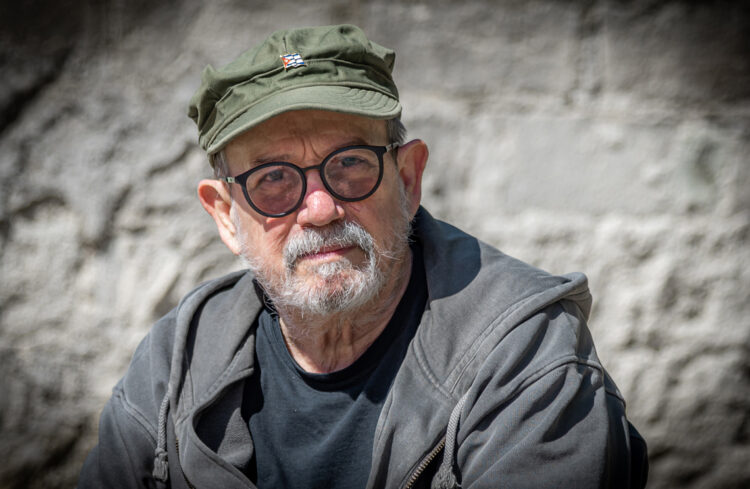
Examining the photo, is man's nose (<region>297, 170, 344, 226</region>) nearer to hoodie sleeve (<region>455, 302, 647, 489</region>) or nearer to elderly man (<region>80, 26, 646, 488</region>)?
elderly man (<region>80, 26, 646, 488</region>)

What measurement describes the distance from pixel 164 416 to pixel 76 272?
2.81ft

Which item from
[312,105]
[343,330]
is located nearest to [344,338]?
[343,330]

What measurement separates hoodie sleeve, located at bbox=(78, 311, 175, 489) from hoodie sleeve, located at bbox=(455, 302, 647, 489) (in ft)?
2.89

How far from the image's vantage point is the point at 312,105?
162cm

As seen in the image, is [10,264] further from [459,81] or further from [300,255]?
[459,81]

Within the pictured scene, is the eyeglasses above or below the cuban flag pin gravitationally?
below

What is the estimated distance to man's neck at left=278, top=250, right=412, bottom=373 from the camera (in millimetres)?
1896

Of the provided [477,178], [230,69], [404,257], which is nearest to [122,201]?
[230,69]

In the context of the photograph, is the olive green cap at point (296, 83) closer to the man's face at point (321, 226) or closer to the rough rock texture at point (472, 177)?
the man's face at point (321, 226)

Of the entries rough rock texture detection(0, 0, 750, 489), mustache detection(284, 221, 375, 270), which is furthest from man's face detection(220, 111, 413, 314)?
rough rock texture detection(0, 0, 750, 489)

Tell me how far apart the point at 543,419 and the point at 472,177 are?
124 cm

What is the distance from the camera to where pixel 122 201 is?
2373 millimetres

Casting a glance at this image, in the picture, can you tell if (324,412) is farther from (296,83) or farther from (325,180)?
(296,83)

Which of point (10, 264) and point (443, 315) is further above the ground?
point (10, 264)
